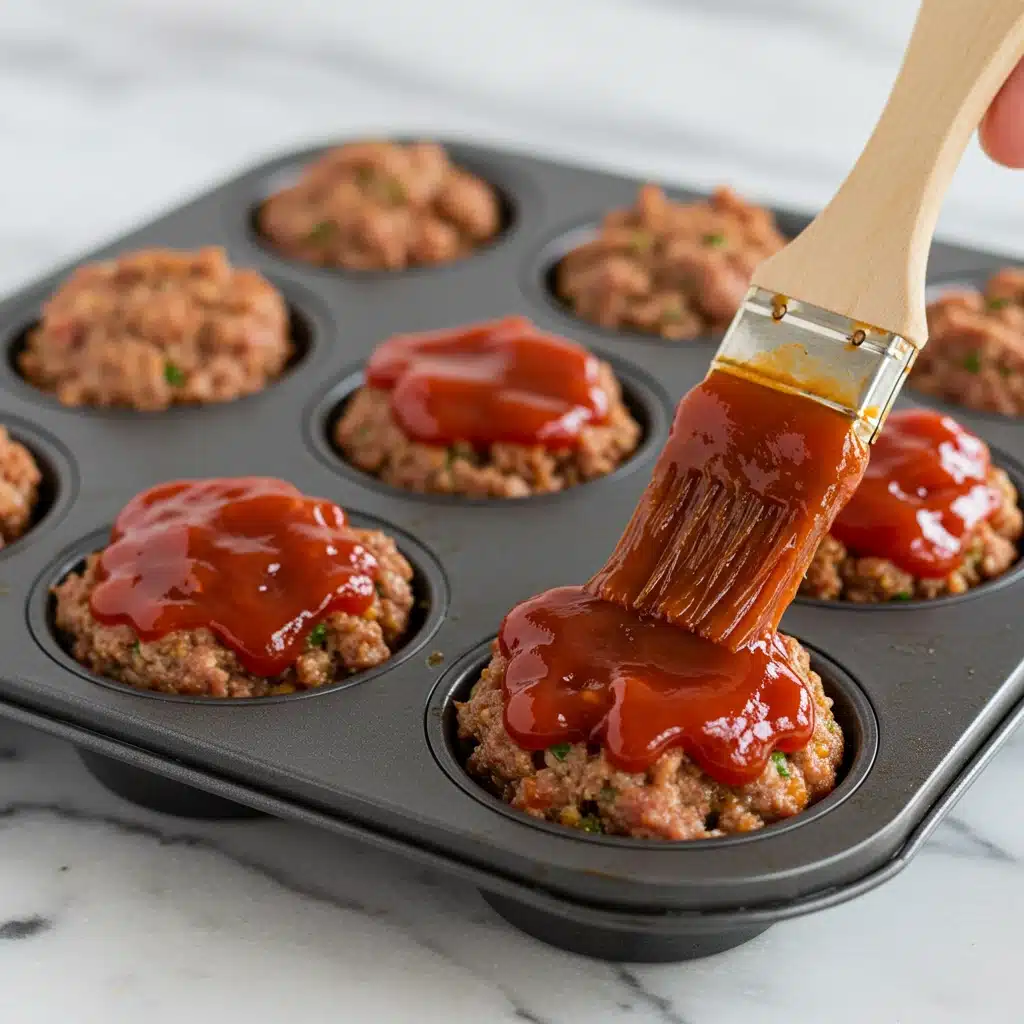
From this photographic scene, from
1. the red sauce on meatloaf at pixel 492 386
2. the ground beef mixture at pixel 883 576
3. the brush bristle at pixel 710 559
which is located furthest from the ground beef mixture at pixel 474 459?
the brush bristle at pixel 710 559

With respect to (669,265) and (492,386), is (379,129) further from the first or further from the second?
(492,386)

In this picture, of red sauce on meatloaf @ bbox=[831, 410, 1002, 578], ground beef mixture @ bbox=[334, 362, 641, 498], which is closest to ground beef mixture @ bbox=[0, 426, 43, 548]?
ground beef mixture @ bbox=[334, 362, 641, 498]

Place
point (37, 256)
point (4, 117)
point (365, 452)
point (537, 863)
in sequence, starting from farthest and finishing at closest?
point (4, 117)
point (37, 256)
point (365, 452)
point (537, 863)

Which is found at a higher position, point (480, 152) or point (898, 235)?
point (898, 235)

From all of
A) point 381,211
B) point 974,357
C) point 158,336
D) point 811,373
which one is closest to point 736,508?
point 811,373

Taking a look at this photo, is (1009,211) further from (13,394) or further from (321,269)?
(13,394)

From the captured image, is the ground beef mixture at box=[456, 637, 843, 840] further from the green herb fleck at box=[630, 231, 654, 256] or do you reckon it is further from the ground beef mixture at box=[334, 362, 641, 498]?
the green herb fleck at box=[630, 231, 654, 256]

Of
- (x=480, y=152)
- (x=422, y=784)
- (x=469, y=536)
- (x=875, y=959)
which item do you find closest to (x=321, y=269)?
A: (x=480, y=152)
